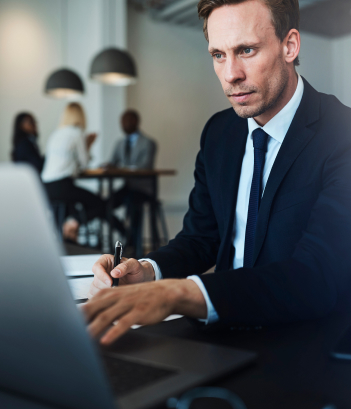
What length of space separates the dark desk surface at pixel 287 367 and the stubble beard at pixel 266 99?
52cm

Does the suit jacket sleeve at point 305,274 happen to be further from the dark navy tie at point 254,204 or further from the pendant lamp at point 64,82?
the pendant lamp at point 64,82

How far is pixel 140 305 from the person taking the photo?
1.80ft

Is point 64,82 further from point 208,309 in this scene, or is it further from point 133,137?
point 208,309

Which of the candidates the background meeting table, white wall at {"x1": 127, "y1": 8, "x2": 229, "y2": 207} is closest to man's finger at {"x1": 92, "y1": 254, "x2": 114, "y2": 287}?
the background meeting table

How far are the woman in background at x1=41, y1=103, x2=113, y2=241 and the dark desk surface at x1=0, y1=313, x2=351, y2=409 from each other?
147 inches

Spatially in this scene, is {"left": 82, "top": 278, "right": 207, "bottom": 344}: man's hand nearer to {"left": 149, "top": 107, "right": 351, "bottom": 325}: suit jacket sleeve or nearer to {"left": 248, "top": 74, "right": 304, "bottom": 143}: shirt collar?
{"left": 149, "top": 107, "right": 351, "bottom": 325}: suit jacket sleeve

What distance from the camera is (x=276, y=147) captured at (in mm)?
1089

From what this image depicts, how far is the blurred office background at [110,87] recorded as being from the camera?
596cm

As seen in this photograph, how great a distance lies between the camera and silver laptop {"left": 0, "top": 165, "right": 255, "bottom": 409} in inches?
13.3

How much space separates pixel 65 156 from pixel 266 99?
3.40 meters

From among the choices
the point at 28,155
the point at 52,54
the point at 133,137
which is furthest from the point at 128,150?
the point at 52,54

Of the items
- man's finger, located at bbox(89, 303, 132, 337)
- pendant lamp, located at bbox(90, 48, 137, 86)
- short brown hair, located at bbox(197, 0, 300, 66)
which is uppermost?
pendant lamp, located at bbox(90, 48, 137, 86)

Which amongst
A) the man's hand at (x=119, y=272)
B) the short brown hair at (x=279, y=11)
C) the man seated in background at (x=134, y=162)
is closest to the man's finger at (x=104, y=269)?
the man's hand at (x=119, y=272)

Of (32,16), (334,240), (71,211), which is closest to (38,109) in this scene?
(32,16)
